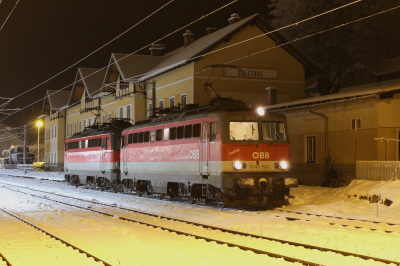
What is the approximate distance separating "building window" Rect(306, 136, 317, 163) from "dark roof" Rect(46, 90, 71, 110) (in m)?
44.9

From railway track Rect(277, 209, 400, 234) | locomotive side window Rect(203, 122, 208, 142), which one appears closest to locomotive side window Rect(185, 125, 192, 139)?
locomotive side window Rect(203, 122, 208, 142)

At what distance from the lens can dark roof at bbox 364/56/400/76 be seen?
40.5 metres

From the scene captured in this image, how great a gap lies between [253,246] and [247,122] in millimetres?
7390

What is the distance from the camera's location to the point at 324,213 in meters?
15.3

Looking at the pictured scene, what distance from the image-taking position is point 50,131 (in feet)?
224

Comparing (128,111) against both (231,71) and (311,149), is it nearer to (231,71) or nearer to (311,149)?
(231,71)

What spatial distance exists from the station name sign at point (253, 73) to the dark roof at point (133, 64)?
8523 millimetres

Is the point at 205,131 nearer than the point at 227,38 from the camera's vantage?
Yes

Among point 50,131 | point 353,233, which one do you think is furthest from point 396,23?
point 50,131

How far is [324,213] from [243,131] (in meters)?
3.61

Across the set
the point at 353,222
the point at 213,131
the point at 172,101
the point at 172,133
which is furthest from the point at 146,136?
the point at 172,101

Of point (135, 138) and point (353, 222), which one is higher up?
point (135, 138)

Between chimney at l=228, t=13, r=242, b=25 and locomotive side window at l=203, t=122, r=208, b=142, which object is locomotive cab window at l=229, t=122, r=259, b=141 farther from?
chimney at l=228, t=13, r=242, b=25

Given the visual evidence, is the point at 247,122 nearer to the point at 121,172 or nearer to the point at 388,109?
the point at 388,109
